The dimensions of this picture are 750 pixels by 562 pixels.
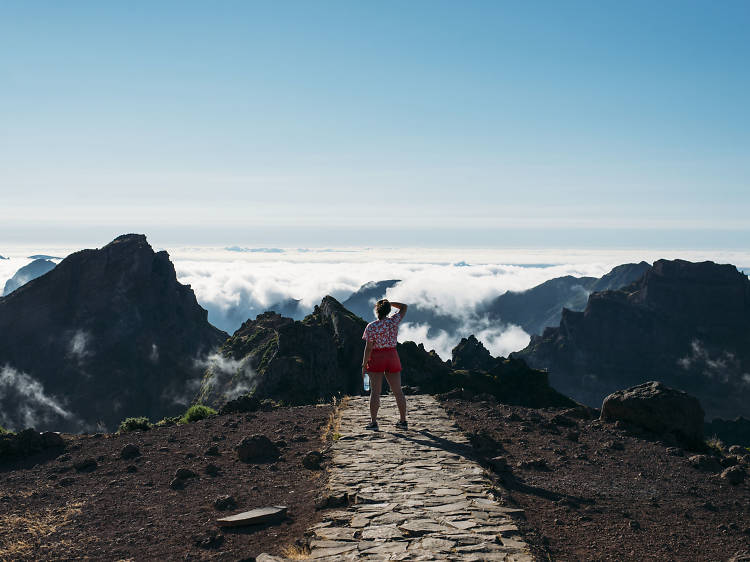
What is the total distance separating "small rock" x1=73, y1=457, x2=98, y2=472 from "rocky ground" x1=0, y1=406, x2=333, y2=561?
19mm

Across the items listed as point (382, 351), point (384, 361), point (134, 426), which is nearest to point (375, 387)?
point (384, 361)

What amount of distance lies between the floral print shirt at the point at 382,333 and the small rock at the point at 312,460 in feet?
8.63

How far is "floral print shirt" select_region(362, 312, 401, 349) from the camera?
1198 centimetres

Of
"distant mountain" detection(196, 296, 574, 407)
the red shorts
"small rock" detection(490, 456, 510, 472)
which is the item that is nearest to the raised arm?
the red shorts

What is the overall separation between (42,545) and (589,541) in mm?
6665

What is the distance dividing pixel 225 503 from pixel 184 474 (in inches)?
75.8

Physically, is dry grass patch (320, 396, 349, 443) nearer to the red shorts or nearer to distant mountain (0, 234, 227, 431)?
the red shorts

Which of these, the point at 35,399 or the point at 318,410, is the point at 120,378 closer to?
the point at 35,399

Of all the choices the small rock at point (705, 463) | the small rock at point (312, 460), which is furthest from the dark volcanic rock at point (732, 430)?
the small rock at point (312, 460)

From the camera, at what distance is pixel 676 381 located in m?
186

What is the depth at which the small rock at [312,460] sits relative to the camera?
10.2m

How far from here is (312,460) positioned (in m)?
10.3

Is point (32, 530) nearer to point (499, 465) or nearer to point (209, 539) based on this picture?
point (209, 539)

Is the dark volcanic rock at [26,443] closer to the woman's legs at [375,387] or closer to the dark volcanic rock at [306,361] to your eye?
the woman's legs at [375,387]
